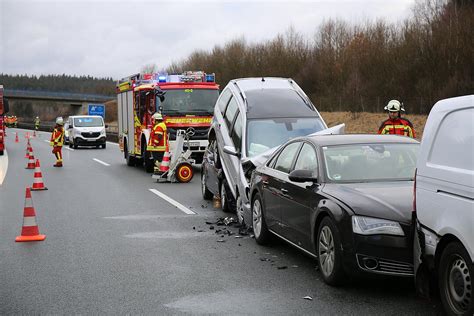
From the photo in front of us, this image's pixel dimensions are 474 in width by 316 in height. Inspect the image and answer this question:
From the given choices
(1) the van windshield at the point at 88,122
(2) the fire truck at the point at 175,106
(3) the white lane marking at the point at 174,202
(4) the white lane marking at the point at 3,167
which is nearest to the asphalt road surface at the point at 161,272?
(3) the white lane marking at the point at 174,202

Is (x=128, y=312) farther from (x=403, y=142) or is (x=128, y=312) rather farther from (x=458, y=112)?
(x=403, y=142)

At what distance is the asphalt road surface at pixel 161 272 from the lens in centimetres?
567

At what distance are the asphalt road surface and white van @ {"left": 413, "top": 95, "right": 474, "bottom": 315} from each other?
524 millimetres

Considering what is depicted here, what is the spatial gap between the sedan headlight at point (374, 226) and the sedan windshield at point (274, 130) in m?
4.45

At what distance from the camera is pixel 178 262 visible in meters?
7.50

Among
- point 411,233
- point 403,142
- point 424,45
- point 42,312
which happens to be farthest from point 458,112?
point 424,45

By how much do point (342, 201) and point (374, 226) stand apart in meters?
0.45

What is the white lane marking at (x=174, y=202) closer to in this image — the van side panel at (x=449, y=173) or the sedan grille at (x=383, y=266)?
the sedan grille at (x=383, y=266)

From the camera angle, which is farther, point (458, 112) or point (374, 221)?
point (374, 221)

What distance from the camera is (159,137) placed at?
59.7ft

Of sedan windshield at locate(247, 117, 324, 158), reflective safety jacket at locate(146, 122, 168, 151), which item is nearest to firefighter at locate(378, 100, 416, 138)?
sedan windshield at locate(247, 117, 324, 158)

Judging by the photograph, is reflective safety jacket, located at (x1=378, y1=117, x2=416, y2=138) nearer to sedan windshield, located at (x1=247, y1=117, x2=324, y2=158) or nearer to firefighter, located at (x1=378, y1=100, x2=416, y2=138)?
firefighter, located at (x1=378, y1=100, x2=416, y2=138)

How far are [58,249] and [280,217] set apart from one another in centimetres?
282

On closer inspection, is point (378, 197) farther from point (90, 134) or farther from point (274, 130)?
point (90, 134)
